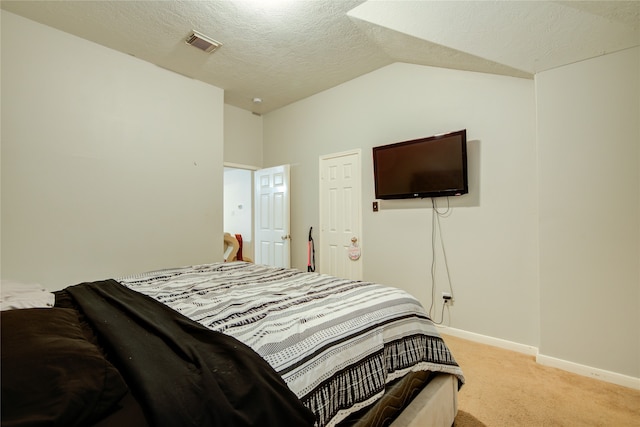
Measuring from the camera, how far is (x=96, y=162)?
9.52 feet

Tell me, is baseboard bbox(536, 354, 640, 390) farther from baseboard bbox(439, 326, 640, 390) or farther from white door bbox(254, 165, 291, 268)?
white door bbox(254, 165, 291, 268)

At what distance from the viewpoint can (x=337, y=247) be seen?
389 cm

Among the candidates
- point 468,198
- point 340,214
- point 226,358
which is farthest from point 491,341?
point 226,358

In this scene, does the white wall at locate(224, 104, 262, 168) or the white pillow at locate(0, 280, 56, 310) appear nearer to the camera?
the white pillow at locate(0, 280, 56, 310)

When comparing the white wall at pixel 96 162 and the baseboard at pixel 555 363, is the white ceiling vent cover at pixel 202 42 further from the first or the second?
the baseboard at pixel 555 363

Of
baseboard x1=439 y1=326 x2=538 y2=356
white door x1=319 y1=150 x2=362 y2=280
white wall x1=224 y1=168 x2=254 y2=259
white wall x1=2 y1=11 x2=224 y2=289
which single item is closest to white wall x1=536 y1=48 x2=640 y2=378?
baseboard x1=439 y1=326 x2=538 y2=356

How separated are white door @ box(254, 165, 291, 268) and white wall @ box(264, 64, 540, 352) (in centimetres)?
113

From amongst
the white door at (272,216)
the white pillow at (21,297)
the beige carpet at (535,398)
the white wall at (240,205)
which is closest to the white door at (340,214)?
the white door at (272,216)

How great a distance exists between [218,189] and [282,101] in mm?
1719

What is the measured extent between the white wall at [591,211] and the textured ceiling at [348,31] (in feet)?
0.87

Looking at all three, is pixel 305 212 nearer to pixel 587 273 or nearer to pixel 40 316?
pixel 587 273

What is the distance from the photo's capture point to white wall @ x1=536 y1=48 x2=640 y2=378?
78.9 inches

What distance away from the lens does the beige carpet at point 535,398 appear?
167 centimetres

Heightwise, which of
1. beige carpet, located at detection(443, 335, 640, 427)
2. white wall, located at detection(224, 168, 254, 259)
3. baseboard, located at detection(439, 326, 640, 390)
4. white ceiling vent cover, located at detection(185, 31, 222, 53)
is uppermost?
white ceiling vent cover, located at detection(185, 31, 222, 53)
